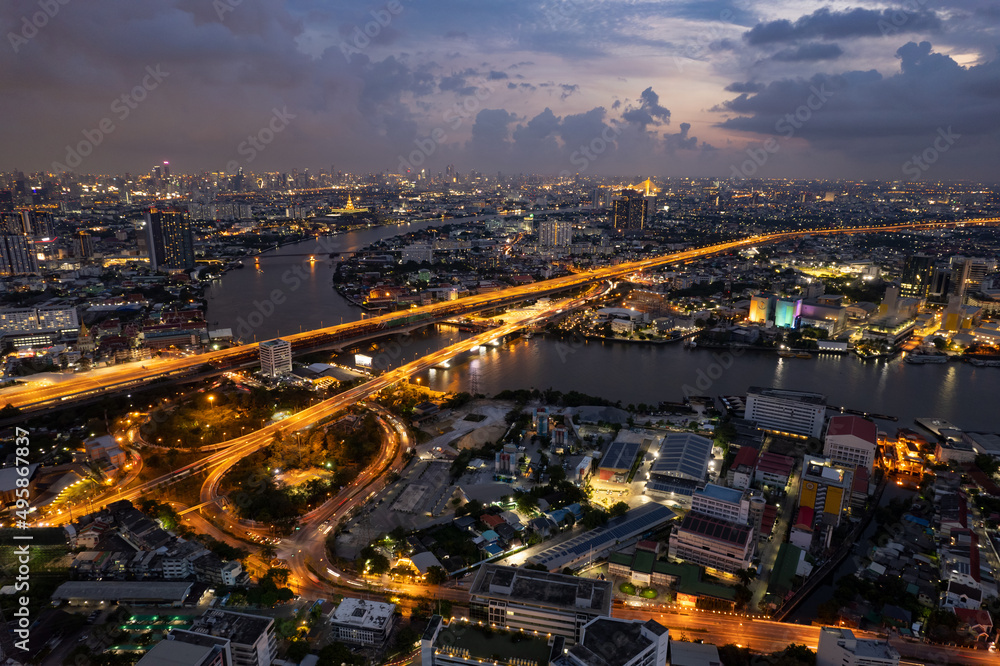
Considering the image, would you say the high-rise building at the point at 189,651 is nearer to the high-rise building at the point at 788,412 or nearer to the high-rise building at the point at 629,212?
the high-rise building at the point at 788,412

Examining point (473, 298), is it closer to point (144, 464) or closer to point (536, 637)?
point (144, 464)

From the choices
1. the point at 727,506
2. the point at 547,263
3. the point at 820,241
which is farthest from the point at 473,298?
the point at 820,241

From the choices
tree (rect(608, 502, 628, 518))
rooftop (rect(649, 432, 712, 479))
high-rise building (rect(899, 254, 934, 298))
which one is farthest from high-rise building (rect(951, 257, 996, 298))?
tree (rect(608, 502, 628, 518))

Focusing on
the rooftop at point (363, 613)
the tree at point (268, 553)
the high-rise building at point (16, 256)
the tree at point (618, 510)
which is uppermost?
the high-rise building at point (16, 256)

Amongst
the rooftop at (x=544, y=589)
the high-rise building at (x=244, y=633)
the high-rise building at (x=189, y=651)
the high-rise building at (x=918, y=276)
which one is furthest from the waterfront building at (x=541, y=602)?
the high-rise building at (x=918, y=276)

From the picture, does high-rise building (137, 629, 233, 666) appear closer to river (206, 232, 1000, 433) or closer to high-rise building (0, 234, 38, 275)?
river (206, 232, 1000, 433)
